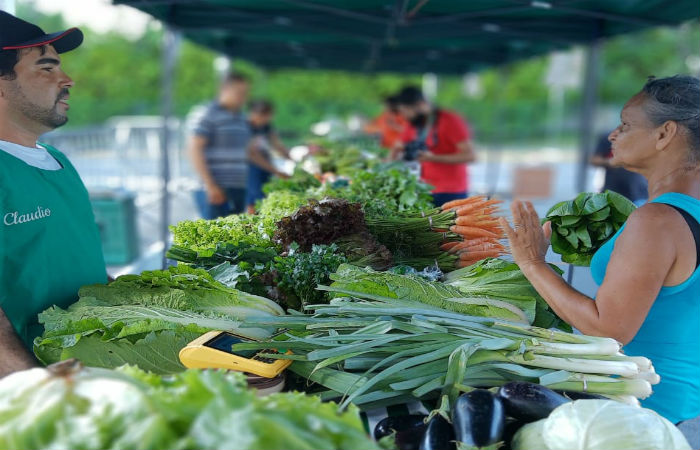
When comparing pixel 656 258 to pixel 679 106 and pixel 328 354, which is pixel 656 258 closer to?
pixel 679 106

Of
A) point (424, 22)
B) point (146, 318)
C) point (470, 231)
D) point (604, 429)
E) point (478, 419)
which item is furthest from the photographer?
point (424, 22)

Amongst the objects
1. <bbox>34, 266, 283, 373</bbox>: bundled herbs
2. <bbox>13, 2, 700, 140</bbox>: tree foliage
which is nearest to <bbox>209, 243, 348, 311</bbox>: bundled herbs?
<bbox>34, 266, 283, 373</bbox>: bundled herbs

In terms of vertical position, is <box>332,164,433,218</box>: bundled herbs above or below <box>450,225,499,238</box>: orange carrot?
above

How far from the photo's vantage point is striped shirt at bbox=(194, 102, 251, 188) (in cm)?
666

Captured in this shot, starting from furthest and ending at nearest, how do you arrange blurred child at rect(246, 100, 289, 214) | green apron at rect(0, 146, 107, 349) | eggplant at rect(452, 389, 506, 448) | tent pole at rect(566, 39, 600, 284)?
tent pole at rect(566, 39, 600, 284) < blurred child at rect(246, 100, 289, 214) < green apron at rect(0, 146, 107, 349) < eggplant at rect(452, 389, 506, 448)

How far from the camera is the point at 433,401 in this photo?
1.85 metres

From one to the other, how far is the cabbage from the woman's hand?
0.74 meters

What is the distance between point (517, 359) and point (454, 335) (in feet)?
0.65

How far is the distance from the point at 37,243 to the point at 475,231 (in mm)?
2015

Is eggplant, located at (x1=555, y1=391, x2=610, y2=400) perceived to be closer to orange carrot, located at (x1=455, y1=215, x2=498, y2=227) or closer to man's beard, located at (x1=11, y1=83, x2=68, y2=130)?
orange carrot, located at (x1=455, y1=215, x2=498, y2=227)

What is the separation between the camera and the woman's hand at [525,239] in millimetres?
2094

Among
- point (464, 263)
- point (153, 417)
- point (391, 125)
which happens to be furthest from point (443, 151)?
point (153, 417)

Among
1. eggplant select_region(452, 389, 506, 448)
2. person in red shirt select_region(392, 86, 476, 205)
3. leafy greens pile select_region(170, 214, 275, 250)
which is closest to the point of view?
eggplant select_region(452, 389, 506, 448)

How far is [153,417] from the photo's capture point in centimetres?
104
